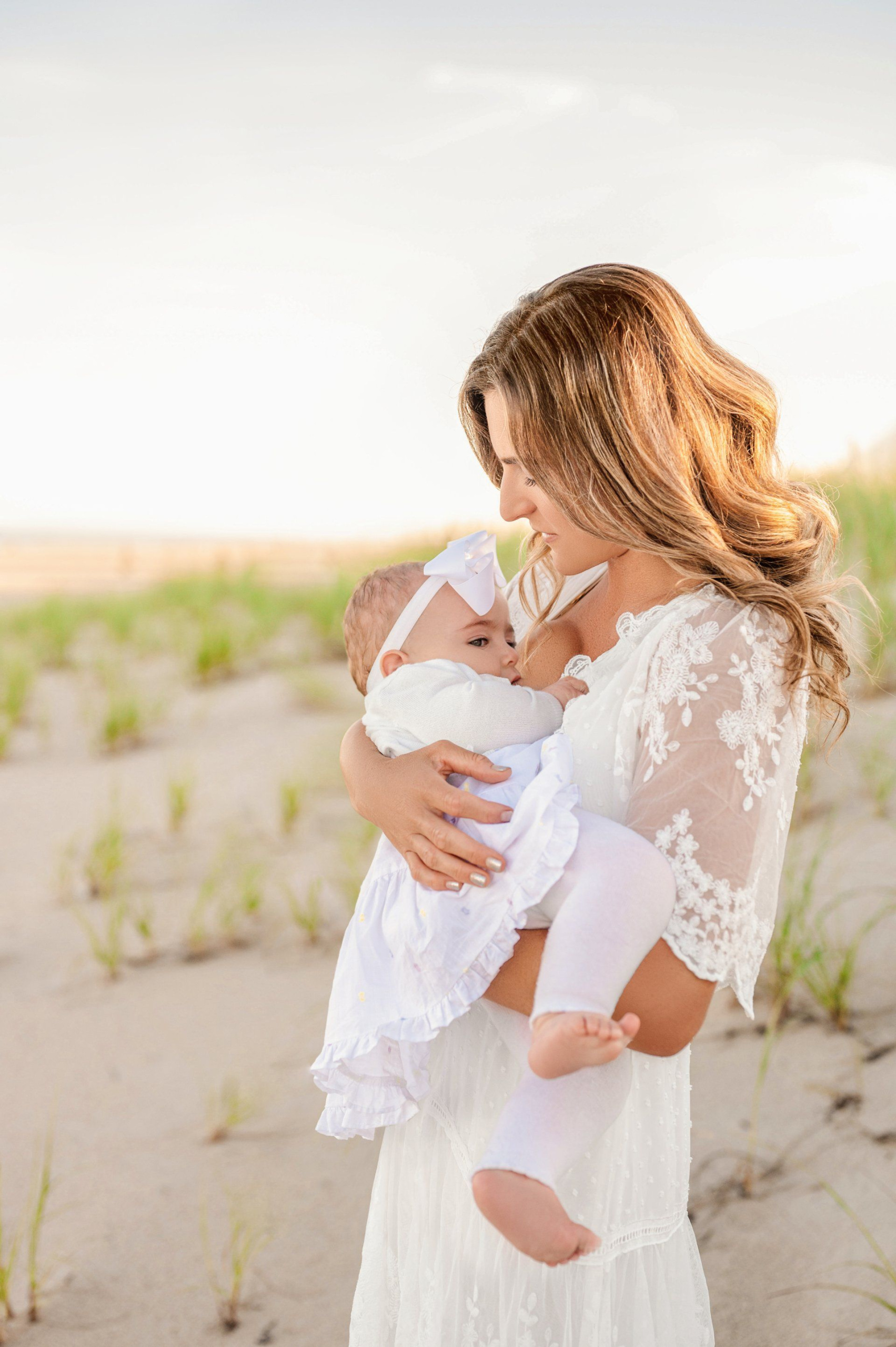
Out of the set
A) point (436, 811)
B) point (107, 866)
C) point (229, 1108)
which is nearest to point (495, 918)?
point (436, 811)

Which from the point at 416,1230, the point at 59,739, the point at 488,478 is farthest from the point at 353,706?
the point at 416,1230

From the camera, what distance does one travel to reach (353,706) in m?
6.45

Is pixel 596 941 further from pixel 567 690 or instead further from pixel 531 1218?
pixel 567 690

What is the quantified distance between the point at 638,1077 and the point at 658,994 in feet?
0.90

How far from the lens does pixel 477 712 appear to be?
5.48ft

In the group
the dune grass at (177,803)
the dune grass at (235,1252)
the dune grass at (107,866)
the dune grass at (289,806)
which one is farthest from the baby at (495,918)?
the dune grass at (177,803)

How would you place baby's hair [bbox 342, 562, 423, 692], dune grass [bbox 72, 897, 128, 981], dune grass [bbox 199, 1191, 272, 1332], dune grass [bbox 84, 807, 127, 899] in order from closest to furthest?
baby's hair [bbox 342, 562, 423, 692] < dune grass [bbox 199, 1191, 272, 1332] < dune grass [bbox 72, 897, 128, 981] < dune grass [bbox 84, 807, 127, 899]

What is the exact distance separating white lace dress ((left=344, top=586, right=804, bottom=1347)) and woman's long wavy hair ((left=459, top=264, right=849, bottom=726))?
0.34 ft

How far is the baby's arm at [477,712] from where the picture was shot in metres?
1.67

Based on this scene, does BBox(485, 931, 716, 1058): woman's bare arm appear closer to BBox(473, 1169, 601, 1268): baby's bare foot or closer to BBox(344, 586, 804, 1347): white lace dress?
BBox(344, 586, 804, 1347): white lace dress

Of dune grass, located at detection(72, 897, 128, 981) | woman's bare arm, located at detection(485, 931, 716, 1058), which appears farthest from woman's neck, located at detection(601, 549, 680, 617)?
dune grass, located at detection(72, 897, 128, 981)

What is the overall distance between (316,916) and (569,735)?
2.80 m

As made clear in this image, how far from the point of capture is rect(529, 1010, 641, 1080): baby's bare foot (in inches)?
47.8

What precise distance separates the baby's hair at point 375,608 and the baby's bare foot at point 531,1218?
0.89 metres
